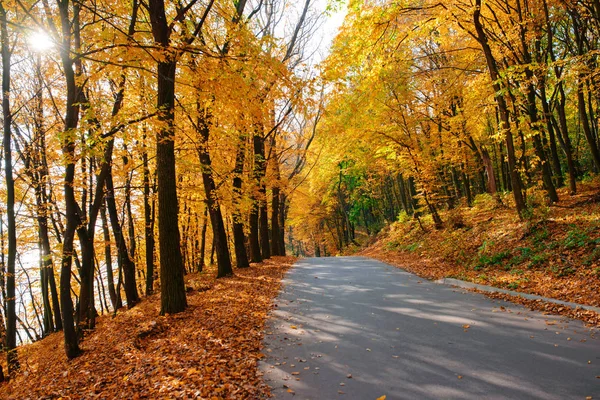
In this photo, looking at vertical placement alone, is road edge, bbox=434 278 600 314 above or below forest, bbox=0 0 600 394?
below

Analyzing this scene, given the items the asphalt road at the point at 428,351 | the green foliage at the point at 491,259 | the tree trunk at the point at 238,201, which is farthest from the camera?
the tree trunk at the point at 238,201

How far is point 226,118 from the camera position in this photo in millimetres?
9703

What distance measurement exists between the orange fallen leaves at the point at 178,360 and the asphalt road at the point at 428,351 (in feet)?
1.36

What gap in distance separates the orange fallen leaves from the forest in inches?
37.2

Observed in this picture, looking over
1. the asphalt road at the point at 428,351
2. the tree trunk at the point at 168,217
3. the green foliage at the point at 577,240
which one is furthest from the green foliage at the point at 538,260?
the tree trunk at the point at 168,217

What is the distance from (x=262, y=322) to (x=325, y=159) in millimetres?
18008

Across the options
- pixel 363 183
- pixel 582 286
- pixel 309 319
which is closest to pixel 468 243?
pixel 582 286

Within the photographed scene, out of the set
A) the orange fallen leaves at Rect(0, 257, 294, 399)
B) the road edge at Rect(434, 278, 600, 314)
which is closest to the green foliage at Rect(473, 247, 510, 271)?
the road edge at Rect(434, 278, 600, 314)

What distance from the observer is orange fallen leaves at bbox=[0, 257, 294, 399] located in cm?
392

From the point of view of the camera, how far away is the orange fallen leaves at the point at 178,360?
3916 mm

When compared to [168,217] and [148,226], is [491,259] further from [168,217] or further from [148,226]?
[148,226]

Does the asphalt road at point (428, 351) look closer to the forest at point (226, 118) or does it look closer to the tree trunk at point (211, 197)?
the forest at point (226, 118)

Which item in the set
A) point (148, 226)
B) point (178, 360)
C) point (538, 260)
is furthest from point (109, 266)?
point (538, 260)

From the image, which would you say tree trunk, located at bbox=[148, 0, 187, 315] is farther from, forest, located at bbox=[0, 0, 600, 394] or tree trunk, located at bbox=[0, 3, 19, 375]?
tree trunk, located at bbox=[0, 3, 19, 375]
